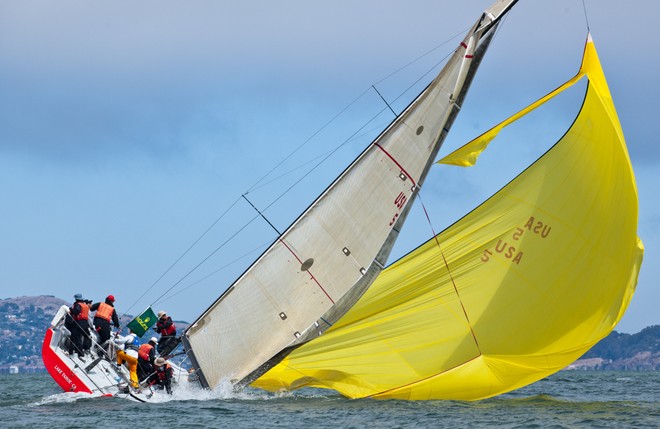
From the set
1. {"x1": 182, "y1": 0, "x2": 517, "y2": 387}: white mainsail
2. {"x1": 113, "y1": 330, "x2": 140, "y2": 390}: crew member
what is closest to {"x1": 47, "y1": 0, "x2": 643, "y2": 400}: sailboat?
{"x1": 182, "y1": 0, "x2": 517, "y2": 387}: white mainsail

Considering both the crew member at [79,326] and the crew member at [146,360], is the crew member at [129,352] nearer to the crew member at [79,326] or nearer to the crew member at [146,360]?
the crew member at [146,360]

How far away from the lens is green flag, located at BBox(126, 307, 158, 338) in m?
25.5

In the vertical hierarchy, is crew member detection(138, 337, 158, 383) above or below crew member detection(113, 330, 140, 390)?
below

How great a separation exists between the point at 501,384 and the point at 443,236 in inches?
134

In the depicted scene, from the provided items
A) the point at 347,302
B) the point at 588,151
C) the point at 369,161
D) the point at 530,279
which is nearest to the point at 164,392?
the point at 347,302

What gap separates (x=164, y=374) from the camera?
23156mm

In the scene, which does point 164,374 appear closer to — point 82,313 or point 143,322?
point 82,313

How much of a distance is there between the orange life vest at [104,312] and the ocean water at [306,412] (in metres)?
1.93

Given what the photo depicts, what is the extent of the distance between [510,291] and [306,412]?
4.95m

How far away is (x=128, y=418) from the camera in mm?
20641

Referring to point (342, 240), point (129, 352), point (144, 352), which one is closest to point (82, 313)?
point (129, 352)

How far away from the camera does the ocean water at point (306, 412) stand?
2000 cm

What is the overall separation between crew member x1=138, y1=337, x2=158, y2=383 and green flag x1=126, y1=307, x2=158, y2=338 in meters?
2.34

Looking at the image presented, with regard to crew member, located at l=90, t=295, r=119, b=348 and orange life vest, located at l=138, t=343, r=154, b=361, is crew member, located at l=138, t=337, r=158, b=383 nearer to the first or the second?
orange life vest, located at l=138, t=343, r=154, b=361
